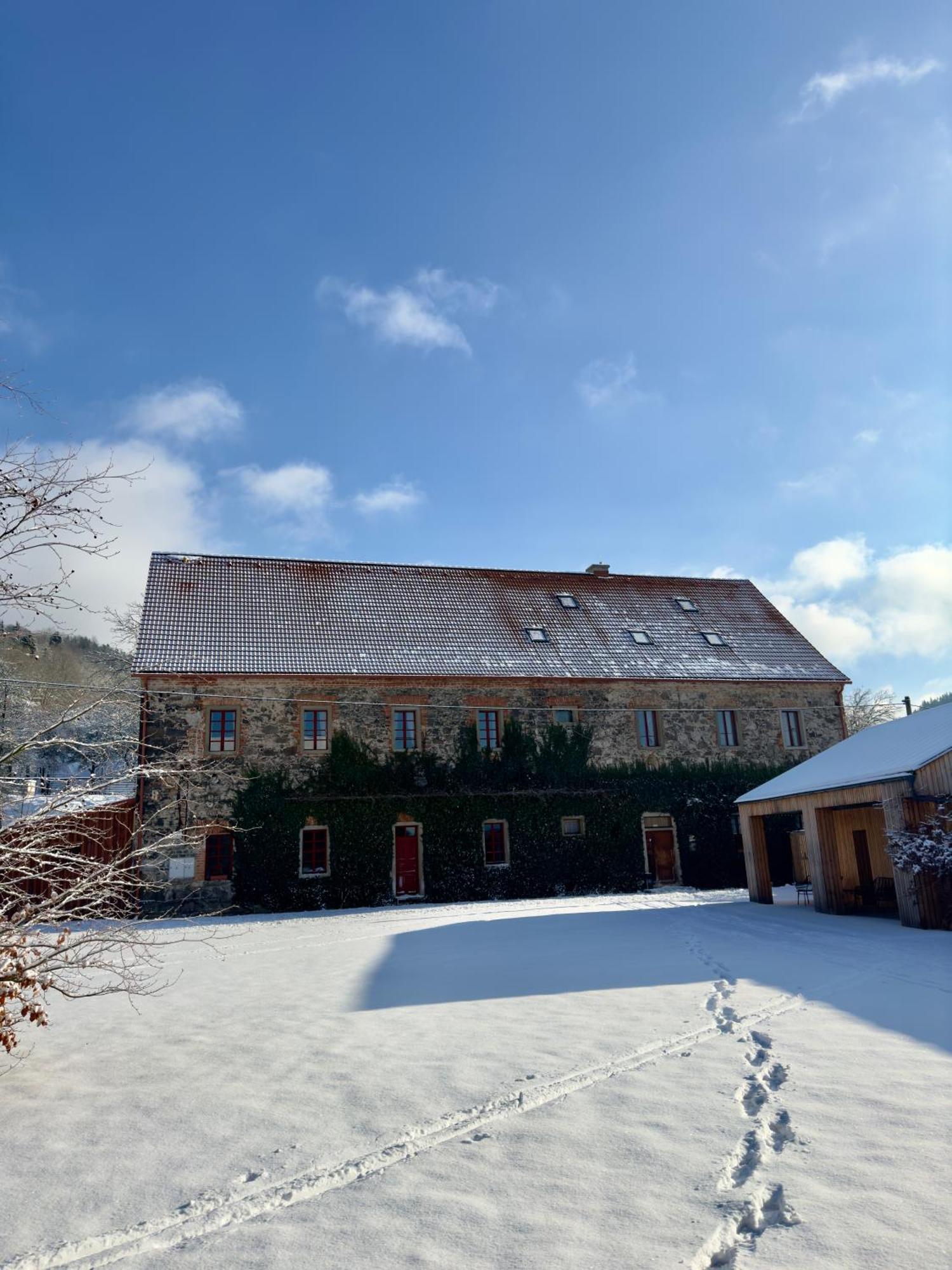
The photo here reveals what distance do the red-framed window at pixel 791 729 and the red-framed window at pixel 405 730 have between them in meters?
11.0

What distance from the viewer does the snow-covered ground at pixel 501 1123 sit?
357cm

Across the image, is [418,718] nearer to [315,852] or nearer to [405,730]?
[405,730]

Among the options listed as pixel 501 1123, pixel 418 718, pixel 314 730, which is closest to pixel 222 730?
pixel 314 730

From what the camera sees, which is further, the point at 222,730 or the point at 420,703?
the point at 420,703

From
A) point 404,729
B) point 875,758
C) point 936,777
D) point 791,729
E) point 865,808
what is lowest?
point 865,808

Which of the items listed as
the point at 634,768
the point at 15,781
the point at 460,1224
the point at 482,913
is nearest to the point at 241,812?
the point at 482,913

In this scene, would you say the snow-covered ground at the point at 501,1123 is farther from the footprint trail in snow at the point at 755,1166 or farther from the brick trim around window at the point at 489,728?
the brick trim around window at the point at 489,728

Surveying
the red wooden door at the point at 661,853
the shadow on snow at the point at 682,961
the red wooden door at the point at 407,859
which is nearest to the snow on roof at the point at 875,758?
the shadow on snow at the point at 682,961

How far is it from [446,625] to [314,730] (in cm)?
517

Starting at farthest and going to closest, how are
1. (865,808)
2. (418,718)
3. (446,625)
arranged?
(446,625), (418,718), (865,808)

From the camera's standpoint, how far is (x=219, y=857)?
20.1 meters

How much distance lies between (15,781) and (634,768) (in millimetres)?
19279

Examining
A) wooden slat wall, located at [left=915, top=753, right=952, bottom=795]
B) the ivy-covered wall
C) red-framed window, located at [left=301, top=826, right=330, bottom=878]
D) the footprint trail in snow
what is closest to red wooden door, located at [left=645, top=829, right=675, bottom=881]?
the ivy-covered wall

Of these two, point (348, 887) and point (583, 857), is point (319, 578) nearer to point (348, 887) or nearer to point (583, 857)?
point (348, 887)
